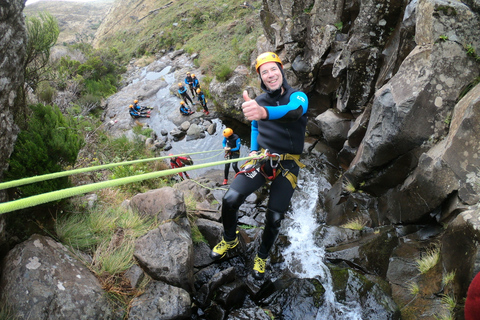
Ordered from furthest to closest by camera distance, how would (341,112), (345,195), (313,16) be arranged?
(313,16), (341,112), (345,195)

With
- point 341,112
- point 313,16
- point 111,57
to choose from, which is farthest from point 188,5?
point 341,112

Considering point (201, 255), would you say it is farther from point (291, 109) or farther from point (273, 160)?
point (291, 109)

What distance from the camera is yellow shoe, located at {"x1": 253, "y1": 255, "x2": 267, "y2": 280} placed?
3738 millimetres

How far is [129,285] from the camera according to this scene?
2.91 m

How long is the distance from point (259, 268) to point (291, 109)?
2466 mm

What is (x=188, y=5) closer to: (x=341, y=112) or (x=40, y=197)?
(x=341, y=112)

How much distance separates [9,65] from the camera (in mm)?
2430

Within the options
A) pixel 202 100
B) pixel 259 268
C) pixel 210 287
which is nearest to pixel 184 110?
pixel 202 100

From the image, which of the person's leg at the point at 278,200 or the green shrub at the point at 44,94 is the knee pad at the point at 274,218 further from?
the green shrub at the point at 44,94

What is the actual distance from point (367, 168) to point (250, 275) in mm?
3393

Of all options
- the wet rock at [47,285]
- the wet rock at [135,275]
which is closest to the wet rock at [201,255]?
the wet rock at [135,275]

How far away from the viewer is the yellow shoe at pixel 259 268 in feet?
12.3

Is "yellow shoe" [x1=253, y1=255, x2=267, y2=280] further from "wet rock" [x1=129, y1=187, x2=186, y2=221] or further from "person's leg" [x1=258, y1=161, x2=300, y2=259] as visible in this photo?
"wet rock" [x1=129, y1=187, x2=186, y2=221]

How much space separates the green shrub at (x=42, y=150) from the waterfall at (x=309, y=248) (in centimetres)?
383
